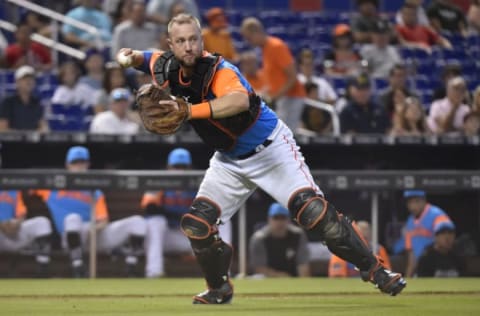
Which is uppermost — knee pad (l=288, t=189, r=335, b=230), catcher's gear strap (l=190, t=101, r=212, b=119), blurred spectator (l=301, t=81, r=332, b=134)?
catcher's gear strap (l=190, t=101, r=212, b=119)

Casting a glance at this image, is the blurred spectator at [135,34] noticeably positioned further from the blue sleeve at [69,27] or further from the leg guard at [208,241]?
the leg guard at [208,241]

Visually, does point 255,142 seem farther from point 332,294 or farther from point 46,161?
point 46,161

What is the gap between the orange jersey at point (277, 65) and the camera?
1236cm

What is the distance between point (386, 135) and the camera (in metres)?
11.8

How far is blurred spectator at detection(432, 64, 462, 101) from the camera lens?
13672 mm

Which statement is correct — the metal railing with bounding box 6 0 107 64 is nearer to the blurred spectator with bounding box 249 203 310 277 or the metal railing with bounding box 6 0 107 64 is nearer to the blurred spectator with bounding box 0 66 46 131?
the blurred spectator with bounding box 0 66 46 131

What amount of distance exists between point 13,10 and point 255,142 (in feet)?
33.4

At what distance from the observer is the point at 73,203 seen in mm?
10414

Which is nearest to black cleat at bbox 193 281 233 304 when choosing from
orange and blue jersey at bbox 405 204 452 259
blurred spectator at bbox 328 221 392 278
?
blurred spectator at bbox 328 221 392 278

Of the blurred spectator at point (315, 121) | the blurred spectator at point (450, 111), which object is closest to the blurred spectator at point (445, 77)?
the blurred spectator at point (450, 111)

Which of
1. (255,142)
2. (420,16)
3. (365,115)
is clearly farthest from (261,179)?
(420,16)

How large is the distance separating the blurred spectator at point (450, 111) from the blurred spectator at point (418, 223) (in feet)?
6.94

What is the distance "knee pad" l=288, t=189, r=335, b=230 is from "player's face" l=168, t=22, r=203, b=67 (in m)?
1.04

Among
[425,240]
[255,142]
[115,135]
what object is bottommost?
[425,240]
